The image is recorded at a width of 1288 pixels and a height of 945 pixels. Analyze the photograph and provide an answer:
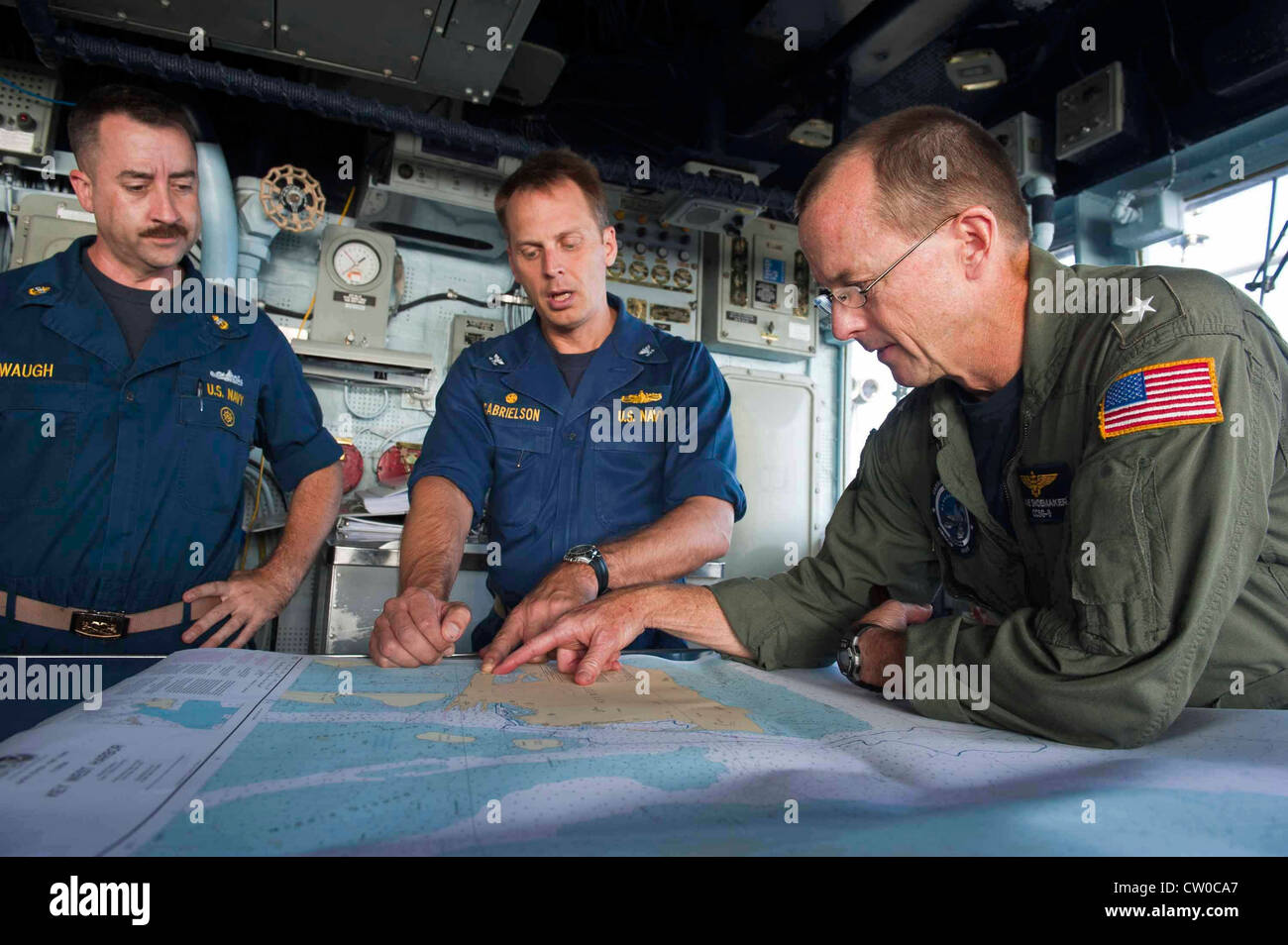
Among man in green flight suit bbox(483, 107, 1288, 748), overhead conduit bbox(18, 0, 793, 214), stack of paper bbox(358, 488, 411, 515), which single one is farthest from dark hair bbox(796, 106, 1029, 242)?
overhead conduit bbox(18, 0, 793, 214)

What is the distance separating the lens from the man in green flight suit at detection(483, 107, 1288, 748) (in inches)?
34.4

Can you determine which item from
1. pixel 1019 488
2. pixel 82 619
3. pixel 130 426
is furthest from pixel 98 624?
pixel 1019 488

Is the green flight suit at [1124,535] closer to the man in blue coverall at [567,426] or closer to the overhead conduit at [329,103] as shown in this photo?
the man in blue coverall at [567,426]

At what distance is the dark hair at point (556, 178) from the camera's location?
1.88 meters

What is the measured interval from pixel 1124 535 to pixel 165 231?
195cm

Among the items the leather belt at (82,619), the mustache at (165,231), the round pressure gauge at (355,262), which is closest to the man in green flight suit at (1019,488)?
the leather belt at (82,619)

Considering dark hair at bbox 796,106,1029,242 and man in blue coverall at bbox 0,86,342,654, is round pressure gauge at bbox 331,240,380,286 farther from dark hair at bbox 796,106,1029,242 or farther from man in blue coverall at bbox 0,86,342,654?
dark hair at bbox 796,106,1029,242

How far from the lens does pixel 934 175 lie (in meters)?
1.21

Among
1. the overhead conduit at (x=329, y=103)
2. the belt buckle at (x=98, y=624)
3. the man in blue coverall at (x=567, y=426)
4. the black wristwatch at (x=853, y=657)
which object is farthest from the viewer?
the overhead conduit at (x=329, y=103)

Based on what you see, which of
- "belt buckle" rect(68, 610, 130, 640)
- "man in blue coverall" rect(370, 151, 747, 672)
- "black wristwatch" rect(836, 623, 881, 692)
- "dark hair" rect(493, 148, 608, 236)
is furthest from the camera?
"dark hair" rect(493, 148, 608, 236)

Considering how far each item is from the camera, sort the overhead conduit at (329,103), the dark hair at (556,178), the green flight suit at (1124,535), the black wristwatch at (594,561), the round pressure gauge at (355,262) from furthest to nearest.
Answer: the round pressure gauge at (355,262) → the overhead conduit at (329,103) → the dark hair at (556,178) → the black wristwatch at (594,561) → the green flight suit at (1124,535)

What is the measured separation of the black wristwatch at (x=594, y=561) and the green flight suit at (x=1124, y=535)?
26cm

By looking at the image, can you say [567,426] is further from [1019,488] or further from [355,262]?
[355,262]

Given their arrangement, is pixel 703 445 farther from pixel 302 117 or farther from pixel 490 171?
pixel 302 117
